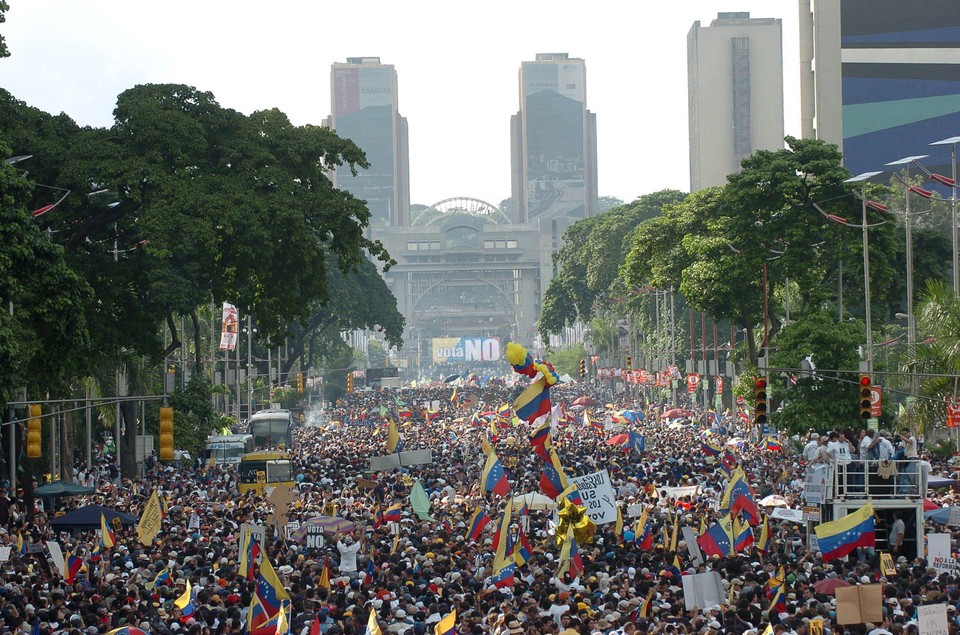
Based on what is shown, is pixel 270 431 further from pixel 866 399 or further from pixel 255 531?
pixel 255 531

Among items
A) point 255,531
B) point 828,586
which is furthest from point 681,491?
point 828,586

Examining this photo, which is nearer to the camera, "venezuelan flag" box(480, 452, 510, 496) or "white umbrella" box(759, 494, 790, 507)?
"venezuelan flag" box(480, 452, 510, 496)

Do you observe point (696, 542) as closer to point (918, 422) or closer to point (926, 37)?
point (918, 422)

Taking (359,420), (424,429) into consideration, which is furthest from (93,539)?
(359,420)

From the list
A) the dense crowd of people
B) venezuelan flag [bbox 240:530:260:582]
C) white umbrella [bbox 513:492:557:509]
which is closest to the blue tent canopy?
the dense crowd of people

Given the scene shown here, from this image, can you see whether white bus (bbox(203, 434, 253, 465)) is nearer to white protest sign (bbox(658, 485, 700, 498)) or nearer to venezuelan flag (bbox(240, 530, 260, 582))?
white protest sign (bbox(658, 485, 700, 498))

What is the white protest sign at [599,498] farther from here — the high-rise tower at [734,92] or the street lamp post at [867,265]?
the high-rise tower at [734,92]

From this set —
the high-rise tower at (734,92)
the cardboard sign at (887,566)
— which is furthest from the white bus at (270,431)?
the high-rise tower at (734,92)
